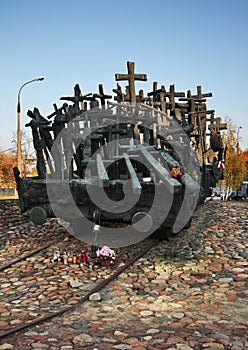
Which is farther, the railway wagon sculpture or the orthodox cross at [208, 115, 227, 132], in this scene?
the orthodox cross at [208, 115, 227, 132]

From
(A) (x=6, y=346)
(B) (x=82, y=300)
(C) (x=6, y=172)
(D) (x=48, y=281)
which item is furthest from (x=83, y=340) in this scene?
(C) (x=6, y=172)

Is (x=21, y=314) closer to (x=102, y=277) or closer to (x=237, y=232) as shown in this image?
(x=102, y=277)

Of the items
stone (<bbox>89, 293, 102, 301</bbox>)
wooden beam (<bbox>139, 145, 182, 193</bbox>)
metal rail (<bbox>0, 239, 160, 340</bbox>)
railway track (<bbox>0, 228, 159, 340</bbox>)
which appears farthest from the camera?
wooden beam (<bbox>139, 145, 182, 193</bbox>)

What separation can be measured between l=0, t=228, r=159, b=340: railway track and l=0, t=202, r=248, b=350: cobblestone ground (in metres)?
0.02

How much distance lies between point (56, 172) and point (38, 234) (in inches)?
130

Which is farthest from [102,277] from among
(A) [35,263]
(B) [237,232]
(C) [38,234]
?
(B) [237,232]

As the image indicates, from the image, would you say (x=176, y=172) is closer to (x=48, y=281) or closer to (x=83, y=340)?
(x=48, y=281)

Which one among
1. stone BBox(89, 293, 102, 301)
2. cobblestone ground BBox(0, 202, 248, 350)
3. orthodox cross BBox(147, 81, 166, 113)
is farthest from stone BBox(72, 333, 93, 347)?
orthodox cross BBox(147, 81, 166, 113)

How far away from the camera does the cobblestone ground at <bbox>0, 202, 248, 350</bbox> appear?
4270 millimetres

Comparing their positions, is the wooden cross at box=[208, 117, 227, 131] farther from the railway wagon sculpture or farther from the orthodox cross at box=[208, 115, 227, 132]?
the railway wagon sculpture

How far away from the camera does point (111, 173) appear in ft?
29.7

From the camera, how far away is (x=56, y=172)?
8234 mm

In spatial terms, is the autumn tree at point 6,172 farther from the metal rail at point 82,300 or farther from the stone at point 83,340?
the stone at point 83,340

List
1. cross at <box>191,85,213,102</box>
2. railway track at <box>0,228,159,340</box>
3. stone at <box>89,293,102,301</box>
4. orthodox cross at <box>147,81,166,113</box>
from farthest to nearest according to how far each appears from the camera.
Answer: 1. cross at <box>191,85,213,102</box>
2. orthodox cross at <box>147,81,166,113</box>
3. stone at <box>89,293,102,301</box>
4. railway track at <box>0,228,159,340</box>
